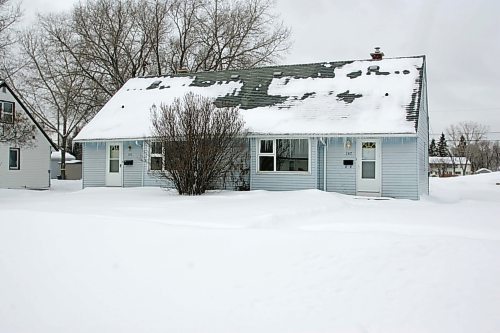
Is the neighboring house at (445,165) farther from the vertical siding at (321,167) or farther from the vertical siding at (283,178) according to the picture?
the vertical siding at (283,178)

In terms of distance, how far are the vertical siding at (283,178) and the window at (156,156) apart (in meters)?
3.25

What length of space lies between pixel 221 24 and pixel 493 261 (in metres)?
31.5

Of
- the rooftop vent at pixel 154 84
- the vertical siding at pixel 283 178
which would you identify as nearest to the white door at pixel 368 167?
the vertical siding at pixel 283 178

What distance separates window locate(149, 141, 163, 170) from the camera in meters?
16.6

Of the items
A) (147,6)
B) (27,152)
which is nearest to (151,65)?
(147,6)

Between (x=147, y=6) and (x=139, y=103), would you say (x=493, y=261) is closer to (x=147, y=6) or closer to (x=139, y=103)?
(x=139, y=103)

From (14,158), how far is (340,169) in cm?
2013

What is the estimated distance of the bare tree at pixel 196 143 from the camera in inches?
597

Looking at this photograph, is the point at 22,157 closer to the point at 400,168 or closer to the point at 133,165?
the point at 133,165

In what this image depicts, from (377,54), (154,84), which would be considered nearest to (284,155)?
(377,54)

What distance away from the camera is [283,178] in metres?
17.2

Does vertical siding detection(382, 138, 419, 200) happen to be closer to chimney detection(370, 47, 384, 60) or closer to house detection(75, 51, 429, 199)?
house detection(75, 51, 429, 199)

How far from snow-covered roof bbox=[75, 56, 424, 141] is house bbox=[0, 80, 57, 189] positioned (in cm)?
826

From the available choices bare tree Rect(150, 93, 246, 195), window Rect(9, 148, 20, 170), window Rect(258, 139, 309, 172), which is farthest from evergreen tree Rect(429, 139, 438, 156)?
bare tree Rect(150, 93, 246, 195)
